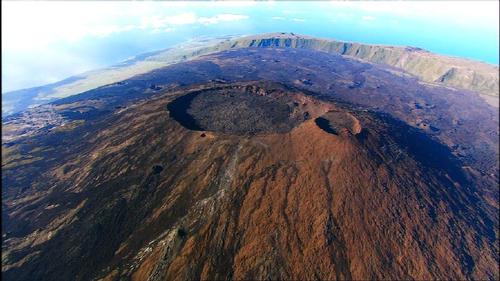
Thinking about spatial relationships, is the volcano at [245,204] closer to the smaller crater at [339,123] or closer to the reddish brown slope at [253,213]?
the reddish brown slope at [253,213]

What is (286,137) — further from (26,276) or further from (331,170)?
(26,276)

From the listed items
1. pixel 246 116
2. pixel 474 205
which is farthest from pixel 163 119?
pixel 474 205

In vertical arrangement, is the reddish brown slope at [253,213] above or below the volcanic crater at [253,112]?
below

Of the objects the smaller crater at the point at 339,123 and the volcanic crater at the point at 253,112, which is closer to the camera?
the smaller crater at the point at 339,123

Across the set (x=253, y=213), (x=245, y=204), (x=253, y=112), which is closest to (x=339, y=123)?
(x=253, y=112)

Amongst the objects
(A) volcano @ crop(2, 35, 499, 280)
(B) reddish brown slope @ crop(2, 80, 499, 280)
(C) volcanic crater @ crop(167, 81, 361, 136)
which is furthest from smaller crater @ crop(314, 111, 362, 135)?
(B) reddish brown slope @ crop(2, 80, 499, 280)

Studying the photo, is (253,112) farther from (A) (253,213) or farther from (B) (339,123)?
(A) (253,213)

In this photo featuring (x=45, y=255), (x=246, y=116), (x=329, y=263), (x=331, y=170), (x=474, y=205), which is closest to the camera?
(x=329, y=263)

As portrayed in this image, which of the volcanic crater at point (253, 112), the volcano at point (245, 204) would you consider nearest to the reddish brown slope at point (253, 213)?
the volcano at point (245, 204)

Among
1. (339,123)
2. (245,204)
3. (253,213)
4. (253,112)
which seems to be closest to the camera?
(253,213)
